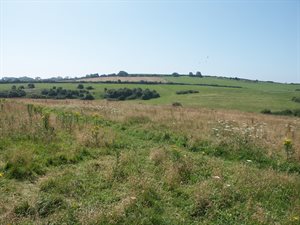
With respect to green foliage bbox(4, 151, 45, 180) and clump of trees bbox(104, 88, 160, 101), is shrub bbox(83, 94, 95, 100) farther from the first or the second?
green foliage bbox(4, 151, 45, 180)

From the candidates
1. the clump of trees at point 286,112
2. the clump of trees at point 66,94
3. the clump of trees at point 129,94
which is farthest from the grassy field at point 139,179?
the clump of trees at point 129,94

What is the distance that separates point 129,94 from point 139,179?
5739cm

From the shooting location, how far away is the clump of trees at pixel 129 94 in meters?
62.2

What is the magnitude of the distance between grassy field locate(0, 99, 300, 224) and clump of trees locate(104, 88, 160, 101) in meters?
49.7

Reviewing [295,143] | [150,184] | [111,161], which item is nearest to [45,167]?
[111,161]

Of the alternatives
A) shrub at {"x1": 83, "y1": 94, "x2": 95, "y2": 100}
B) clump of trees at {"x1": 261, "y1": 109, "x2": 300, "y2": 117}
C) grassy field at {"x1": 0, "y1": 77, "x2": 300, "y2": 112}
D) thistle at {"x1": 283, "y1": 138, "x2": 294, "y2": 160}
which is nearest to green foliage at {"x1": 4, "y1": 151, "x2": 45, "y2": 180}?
thistle at {"x1": 283, "y1": 138, "x2": 294, "y2": 160}

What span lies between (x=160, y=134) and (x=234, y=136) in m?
2.93

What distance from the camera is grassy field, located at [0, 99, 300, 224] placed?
582cm

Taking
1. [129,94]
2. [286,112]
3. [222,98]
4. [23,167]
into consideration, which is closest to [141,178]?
[23,167]

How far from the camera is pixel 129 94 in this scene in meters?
64.1

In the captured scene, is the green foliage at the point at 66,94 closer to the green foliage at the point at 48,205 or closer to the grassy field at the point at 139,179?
the grassy field at the point at 139,179

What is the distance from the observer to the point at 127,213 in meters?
5.75

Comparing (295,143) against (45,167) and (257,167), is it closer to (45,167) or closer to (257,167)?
(257,167)

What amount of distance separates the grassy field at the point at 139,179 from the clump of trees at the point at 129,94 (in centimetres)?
4967
